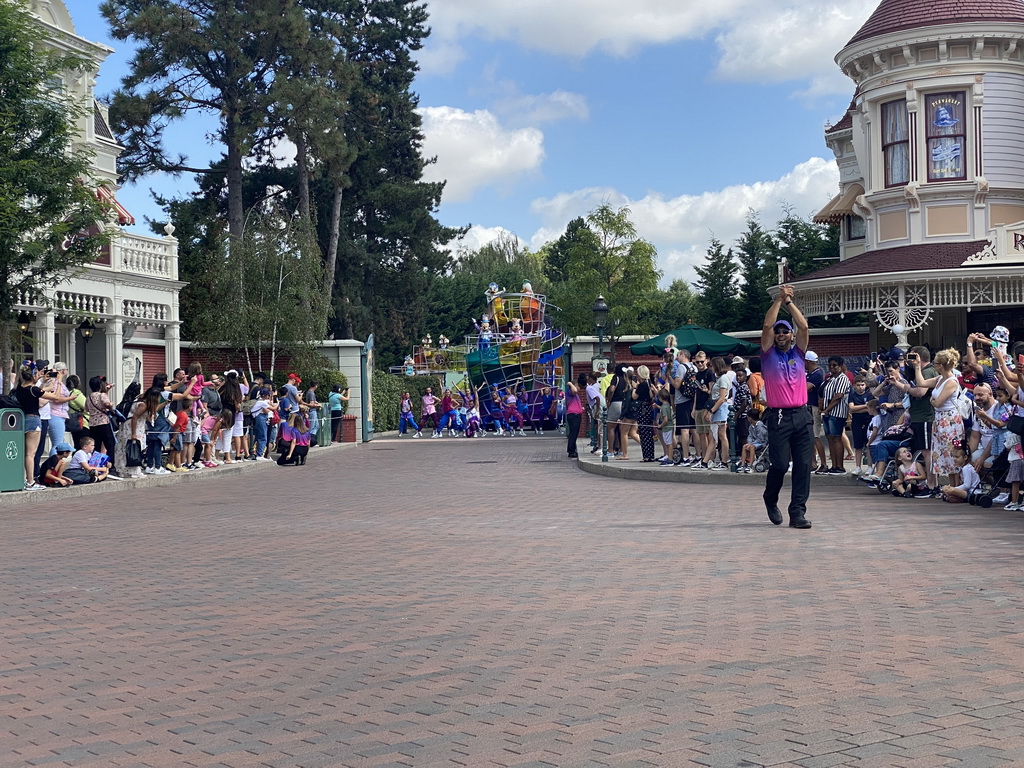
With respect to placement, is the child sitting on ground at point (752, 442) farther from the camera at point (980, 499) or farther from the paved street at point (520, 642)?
the paved street at point (520, 642)

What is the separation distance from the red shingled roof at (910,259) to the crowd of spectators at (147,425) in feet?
44.6

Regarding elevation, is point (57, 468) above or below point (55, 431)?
below

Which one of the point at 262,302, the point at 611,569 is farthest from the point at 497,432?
the point at 611,569

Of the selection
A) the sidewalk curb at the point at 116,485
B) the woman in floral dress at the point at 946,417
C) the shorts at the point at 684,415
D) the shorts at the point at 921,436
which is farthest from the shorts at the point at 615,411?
the woman in floral dress at the point at 946,417

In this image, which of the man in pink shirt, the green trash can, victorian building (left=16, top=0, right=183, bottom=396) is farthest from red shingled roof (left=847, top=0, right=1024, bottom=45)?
the green trash can

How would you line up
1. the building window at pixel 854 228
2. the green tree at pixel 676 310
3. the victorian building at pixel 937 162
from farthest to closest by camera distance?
the green tree at pixel 676 310 < the building window at pixel 854 228 < the victorian building at pixel 937 162

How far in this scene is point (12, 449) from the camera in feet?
55.8

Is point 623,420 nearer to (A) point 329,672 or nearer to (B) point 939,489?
(B) point 939,489

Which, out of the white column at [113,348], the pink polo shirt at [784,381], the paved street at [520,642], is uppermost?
the white column at [113,348]

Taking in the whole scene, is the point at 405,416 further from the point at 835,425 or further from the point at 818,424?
the point at 835,425

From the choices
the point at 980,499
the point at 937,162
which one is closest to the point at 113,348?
the point at 937,162

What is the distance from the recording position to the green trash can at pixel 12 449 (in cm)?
1684

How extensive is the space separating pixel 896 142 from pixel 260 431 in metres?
17.1

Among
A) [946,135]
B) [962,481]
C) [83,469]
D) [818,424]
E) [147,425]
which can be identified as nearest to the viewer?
[962,481]
